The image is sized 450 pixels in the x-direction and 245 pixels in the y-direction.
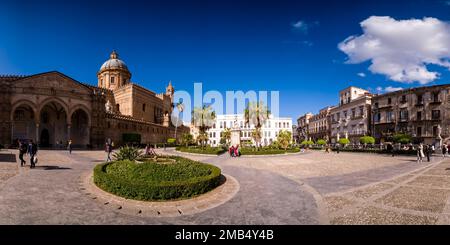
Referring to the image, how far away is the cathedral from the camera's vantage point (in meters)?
31.8

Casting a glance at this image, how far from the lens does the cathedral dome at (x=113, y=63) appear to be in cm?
6181

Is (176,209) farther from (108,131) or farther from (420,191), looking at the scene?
(108,131)

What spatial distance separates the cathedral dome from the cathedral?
770 cm

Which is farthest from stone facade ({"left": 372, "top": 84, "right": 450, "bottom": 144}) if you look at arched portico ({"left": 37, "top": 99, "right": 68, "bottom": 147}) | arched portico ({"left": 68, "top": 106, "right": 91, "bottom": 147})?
arched portico ({"left": 37, "top": 99, "right": 68, "bottom": 147})

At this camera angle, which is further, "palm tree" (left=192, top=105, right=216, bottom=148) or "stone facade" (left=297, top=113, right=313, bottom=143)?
"stone facade" (left=297, top=113, right=313, bottom=143)

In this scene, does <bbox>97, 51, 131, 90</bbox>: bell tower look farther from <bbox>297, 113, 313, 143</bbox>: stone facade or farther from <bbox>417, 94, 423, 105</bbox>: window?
<bbox>417, 94, 423, 105</bbox>: window

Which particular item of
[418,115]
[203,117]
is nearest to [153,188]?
[203,117]

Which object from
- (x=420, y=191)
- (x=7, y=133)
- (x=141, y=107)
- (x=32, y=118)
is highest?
(x=141, y=107)

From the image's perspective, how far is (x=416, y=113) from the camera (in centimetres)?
4519

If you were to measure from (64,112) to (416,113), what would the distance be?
223 ft

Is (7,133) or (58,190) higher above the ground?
(7,133)
